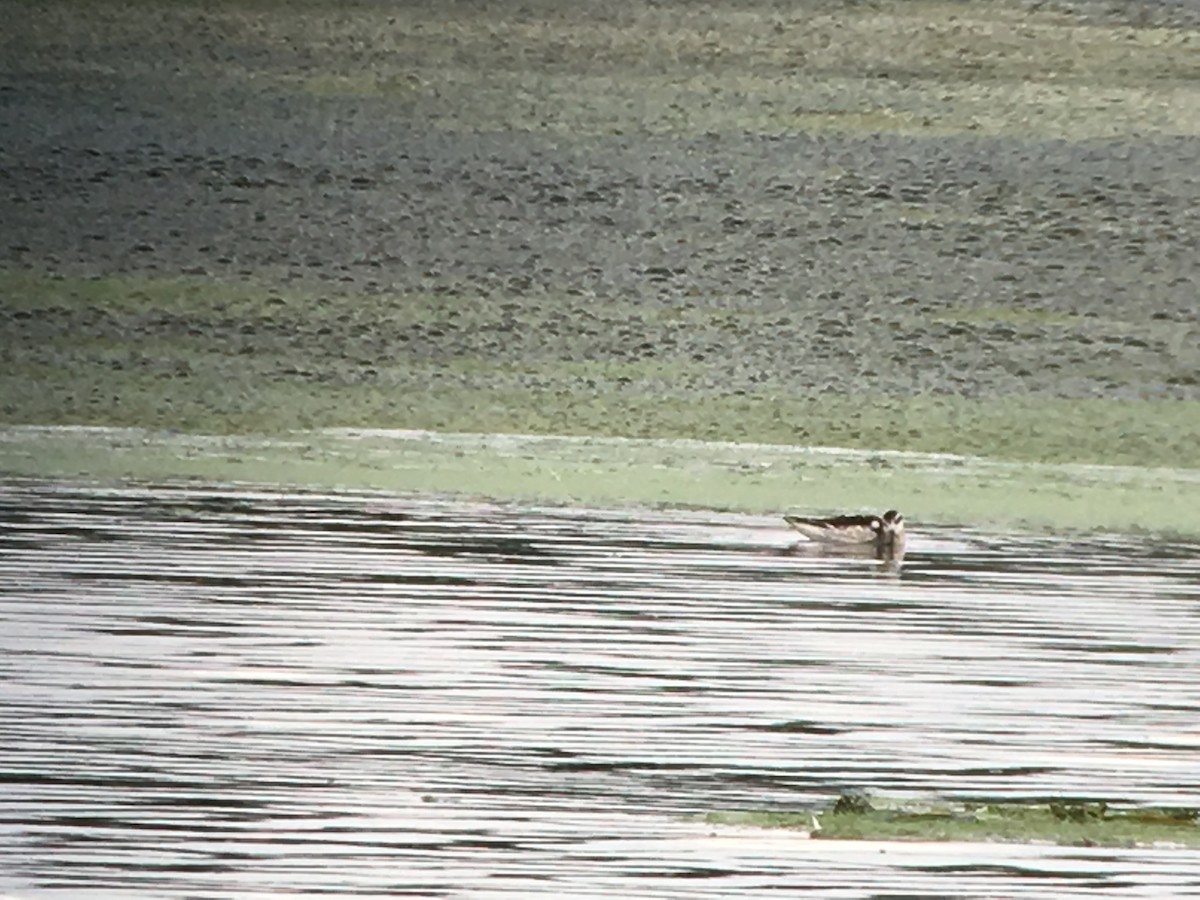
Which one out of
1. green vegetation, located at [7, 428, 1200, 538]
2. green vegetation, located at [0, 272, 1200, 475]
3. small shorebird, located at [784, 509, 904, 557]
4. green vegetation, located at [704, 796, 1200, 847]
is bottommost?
green vegetation, located at [704, 796, 1200, 847]

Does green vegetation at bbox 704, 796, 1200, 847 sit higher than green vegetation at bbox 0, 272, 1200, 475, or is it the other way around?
green vegetation at bbox 0, 272, 1200, 475

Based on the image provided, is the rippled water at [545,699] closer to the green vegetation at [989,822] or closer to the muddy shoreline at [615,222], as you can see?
the green vegetation at [989,822]

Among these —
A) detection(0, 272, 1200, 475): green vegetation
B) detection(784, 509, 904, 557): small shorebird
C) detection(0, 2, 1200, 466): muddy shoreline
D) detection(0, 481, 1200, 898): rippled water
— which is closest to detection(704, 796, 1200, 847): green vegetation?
detection(0, 481, 1200, 898): rippled water

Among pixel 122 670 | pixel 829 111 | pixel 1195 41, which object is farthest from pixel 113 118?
pixel 122 670

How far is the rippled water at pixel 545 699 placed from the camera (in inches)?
164

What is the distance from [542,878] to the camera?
4035 millimetres

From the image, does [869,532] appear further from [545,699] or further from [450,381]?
[450,381]

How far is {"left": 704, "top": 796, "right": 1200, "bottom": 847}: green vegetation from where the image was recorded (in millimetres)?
4402

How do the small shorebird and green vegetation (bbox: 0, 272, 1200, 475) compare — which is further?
green vegetation (bbox: 0, 272, 1200, 475)

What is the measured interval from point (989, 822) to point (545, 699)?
1.06m

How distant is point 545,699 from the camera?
17.3ft

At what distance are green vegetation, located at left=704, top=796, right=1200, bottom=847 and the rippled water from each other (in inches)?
2.4

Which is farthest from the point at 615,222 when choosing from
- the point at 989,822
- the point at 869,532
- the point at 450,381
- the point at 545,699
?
the point at 989,822

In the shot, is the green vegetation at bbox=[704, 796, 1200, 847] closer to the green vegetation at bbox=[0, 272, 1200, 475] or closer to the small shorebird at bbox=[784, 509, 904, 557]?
the small shorebird at bbox=[784, 509, 904, 557]
